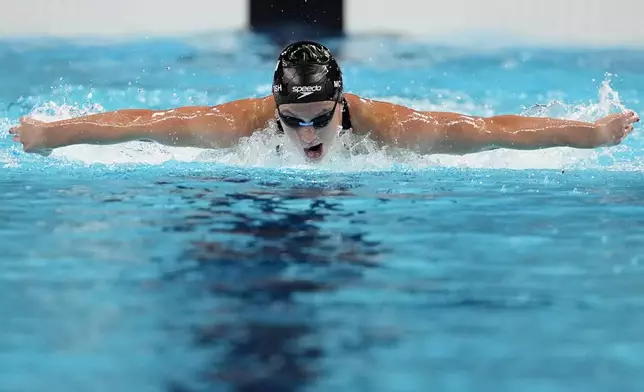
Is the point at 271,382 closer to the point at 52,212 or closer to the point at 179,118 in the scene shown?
the point at 52,212

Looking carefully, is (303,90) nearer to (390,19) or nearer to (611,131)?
(611,131)

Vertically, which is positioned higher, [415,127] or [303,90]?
[303,90]

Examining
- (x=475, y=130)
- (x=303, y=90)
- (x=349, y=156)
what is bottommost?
(x=349, y=156)

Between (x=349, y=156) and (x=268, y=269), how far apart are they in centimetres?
173

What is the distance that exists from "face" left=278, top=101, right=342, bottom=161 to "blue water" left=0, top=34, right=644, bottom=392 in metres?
0.13

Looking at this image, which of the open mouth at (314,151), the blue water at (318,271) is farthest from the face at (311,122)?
the blue water at (318,271)

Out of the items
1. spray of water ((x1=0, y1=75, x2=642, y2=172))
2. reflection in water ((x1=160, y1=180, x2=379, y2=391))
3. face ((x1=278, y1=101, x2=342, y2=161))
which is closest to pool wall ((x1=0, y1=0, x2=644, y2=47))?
spray of water ((x1=0, y1=75, x2=642, y2=172))

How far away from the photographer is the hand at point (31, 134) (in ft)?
12.1

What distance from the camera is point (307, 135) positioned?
3520mm

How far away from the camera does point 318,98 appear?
11.4 feet

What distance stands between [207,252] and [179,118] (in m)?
1.59

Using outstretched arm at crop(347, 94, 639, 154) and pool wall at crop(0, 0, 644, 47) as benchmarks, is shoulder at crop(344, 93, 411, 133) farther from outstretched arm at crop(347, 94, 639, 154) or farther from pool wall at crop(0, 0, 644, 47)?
pool wall at crop(0, 0, 644, 47)

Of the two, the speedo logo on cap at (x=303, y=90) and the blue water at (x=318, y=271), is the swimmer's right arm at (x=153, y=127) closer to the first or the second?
the blue water at (x=318, y=271)

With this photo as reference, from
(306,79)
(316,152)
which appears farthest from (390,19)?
(306,79)
